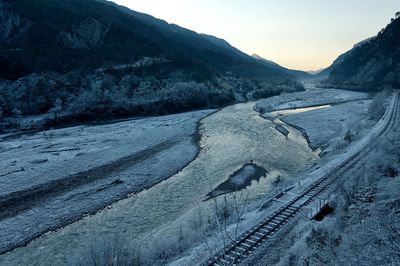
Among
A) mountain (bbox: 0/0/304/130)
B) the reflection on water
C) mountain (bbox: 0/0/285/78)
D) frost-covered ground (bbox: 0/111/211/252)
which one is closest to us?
the reflection on water

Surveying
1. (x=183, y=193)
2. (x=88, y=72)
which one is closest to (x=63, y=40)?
(x=88, y=72)


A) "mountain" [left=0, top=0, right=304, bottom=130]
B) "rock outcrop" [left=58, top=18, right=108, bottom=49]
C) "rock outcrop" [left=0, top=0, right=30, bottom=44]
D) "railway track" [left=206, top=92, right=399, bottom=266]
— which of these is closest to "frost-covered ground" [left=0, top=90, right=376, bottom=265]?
"railway track" [left=206, top=92, right=399, bottom=266]

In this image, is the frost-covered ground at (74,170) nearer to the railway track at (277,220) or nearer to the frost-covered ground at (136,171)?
the frost-covered ground at (136,171)

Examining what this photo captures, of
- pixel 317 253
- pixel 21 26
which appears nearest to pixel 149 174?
pixel 317 253

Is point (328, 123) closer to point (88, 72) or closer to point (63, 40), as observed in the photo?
point (88, 72)

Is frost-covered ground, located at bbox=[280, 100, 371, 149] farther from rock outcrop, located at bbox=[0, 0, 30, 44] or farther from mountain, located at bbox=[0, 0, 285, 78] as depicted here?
rock outcrop, located at bbox=[0, 0, 30, 44]

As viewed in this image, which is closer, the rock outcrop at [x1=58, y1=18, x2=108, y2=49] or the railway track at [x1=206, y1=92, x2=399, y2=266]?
the railway track at [x1=206, y1=92, x2=399, y2=266]
